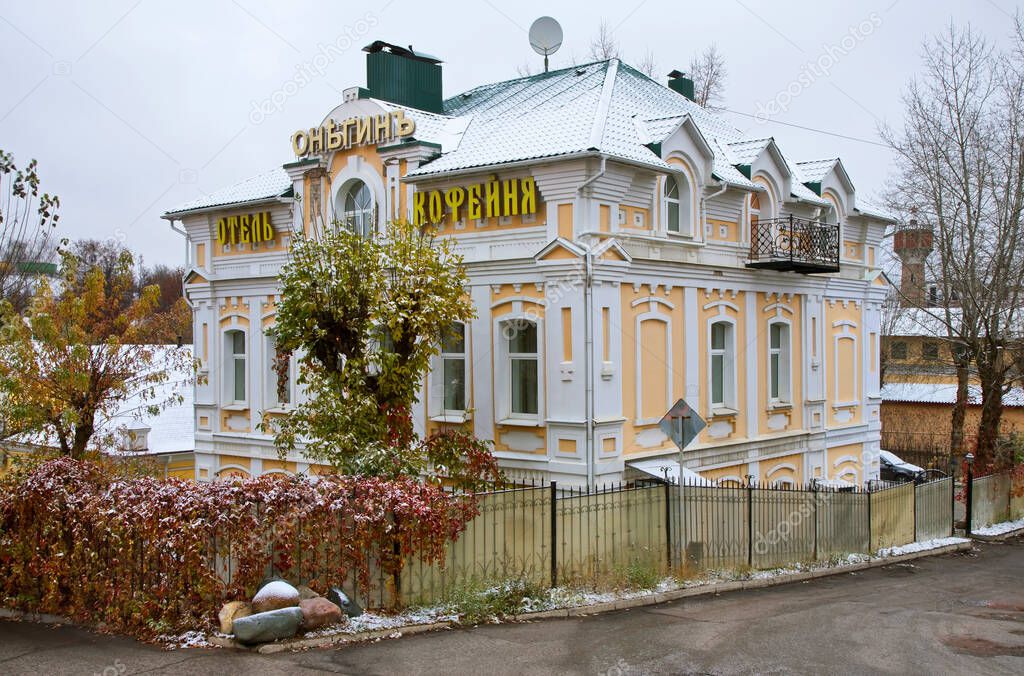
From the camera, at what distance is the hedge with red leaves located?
11.4 meters

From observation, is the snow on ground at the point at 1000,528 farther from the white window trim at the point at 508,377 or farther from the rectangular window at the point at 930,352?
the rectangular window at the point at 930,352

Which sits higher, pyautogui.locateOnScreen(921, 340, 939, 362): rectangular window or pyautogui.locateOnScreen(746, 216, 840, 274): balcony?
pyautogui.locateOnScreen(746, 216, 840, 274): balcony

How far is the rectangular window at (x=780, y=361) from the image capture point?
22.8 metres

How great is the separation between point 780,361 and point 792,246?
10.3ft

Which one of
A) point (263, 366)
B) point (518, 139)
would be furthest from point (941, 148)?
point (263, 366)

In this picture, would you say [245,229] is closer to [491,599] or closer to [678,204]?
[678,204]

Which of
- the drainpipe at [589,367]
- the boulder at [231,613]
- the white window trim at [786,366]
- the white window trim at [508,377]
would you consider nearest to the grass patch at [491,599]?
the boulder at [231,613]

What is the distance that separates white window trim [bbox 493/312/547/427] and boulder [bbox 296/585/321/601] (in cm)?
711

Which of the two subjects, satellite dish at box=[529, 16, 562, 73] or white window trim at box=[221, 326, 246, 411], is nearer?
satellite dish at box=[529, 16, 562, 73]

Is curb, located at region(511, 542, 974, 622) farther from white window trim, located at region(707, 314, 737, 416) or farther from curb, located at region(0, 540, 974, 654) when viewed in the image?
white window trim, located at region(707, 314, 737, 416)

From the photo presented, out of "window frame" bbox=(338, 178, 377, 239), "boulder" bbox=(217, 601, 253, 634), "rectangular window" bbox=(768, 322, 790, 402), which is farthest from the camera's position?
"rectangular window" bbox=(768, 322, 790, 402)

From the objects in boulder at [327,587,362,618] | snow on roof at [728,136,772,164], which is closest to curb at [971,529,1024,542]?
snow on roof at [728,136,772,164]

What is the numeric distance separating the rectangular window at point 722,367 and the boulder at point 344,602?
11.1 metres

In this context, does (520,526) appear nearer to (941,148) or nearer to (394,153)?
(394,153)
